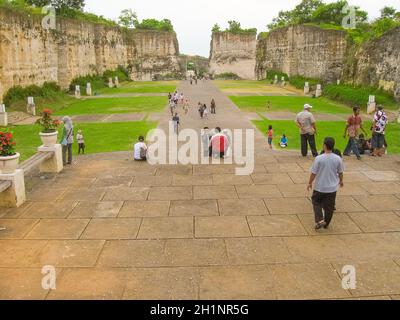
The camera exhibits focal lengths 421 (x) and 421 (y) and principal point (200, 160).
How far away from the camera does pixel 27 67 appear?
90.1 feet

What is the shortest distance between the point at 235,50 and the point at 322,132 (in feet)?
164

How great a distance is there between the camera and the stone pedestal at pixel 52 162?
394 inches

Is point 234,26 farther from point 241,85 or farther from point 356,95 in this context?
point 356,95

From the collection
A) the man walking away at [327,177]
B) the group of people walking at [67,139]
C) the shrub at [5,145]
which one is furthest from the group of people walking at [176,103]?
the man walking away at [327,177]

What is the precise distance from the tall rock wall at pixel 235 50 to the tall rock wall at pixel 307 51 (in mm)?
10408

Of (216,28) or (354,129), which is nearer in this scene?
(354,129)

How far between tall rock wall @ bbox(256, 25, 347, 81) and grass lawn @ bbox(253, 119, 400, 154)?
18842 millimetres

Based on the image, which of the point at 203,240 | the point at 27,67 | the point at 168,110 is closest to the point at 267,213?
the point at 203,240

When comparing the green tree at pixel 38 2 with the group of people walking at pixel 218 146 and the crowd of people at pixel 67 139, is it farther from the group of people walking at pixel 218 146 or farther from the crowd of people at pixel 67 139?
the group of people walking at pixel 218 146

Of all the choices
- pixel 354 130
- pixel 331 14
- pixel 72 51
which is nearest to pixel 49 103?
pixel 72 51

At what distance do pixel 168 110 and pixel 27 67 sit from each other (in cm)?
1038

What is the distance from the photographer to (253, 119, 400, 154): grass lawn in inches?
565

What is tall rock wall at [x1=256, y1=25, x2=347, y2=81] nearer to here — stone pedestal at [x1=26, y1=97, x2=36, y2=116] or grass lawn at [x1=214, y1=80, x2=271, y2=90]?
grass lawn at [x1=214, y1=80, x2=271, y2=90]

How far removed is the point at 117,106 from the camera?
2722cm
